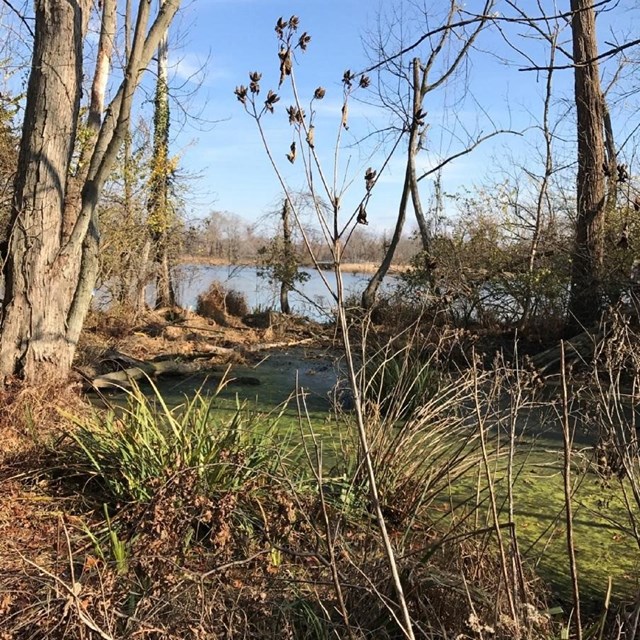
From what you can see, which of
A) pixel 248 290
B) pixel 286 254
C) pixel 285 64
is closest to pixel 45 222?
pixel 285 64

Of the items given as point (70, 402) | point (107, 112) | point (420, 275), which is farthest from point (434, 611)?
point (420, 275)

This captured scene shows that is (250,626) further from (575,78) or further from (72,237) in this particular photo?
(575,78)

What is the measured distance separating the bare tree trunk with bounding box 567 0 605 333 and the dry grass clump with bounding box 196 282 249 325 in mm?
7806

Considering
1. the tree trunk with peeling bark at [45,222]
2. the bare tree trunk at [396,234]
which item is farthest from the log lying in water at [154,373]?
the bare tree trunk at [396,234]

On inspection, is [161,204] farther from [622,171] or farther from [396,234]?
[622,171]

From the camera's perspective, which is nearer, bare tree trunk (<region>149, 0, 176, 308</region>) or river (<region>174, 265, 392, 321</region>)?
bare tree trunk (<region>149, 0, 176, 308</region>)

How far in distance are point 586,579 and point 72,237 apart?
524 centimetres

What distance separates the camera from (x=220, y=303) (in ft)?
50.6

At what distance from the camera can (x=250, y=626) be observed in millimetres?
2531

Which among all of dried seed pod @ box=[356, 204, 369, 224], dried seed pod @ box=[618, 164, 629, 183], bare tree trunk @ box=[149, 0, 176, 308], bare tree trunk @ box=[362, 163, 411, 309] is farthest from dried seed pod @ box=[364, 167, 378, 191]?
bare tree trunk @ box=[149, 0, 176, 308]

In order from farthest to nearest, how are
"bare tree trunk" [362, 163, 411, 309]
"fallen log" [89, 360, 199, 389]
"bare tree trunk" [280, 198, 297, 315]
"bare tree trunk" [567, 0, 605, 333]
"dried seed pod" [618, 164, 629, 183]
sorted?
1. "bare tree trunk" [280, 198, 297, 315]
2. "bare tree trunk" [362, 163, 411, 309]
3. "bare tree trunk" [567, 0, 605, 333]
4. "fallen log" [89, 360, 199, 389]
5. "dried seed pod" [618, 164, 629, 183]

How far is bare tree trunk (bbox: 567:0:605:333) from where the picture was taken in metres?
10.0

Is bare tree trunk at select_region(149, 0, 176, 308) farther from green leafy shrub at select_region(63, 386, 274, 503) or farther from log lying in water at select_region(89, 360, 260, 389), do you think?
green leafy shrub at select_region(63, 386, 274, 503)

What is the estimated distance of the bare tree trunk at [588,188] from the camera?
1002 cm
